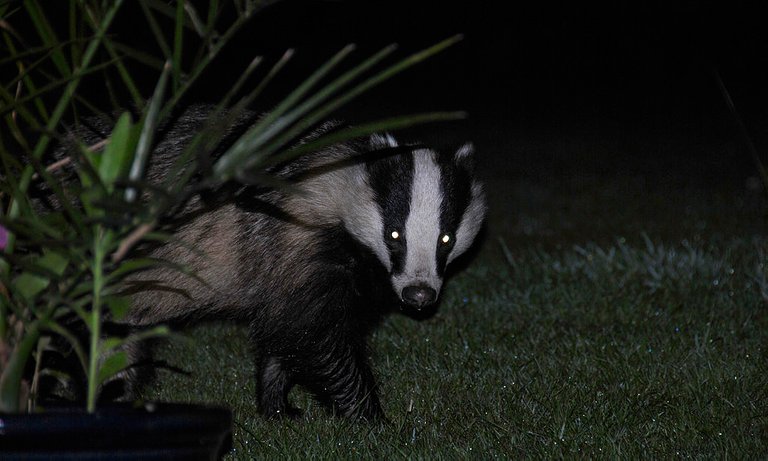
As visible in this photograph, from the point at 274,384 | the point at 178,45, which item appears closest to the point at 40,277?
the point at 178,45

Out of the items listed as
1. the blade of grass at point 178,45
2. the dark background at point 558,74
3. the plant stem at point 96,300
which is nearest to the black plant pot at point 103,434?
the plant stem at point 96,300

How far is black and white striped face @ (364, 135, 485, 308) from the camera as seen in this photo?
2.74 metres

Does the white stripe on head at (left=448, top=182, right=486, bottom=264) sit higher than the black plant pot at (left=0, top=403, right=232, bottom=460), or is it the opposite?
the black plant pot at (left=0, top=403, right=232, bottom=460)

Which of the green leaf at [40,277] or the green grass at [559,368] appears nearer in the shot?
the green leaf at [40,277]

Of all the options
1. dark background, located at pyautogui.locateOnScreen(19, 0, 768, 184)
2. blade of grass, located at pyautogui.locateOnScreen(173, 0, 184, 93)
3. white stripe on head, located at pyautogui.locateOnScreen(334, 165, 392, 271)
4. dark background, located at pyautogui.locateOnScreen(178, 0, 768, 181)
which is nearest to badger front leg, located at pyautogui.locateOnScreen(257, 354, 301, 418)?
white stripe on head, located at pyautogui.locateOnScreen(334, 165, 392, 271)

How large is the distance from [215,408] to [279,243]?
1.32 meters

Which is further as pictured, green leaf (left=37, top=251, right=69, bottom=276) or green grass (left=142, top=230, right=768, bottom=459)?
green grass (left=142, top=230, right=768, bottom=459)

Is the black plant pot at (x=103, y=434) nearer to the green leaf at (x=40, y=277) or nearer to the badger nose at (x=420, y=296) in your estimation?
the green leaf at (x=40, y=277)

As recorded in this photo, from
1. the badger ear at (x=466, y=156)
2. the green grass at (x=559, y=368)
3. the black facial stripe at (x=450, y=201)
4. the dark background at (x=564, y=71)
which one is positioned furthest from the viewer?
the dark background at (x=564, y=71)

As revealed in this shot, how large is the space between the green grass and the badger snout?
0.88 feet

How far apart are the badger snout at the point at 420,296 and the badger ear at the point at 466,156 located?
1.56 ft

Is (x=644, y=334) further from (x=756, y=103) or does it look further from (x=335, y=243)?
(x=756, y=103)

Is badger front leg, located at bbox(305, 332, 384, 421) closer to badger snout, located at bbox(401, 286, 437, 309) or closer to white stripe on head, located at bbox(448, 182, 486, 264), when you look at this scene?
badger snout, located at bbox(401, 286, 437, 309)

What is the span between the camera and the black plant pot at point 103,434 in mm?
1470
